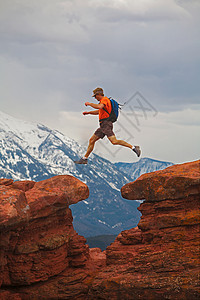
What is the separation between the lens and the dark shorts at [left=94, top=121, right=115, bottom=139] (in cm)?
2825

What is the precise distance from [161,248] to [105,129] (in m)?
10.2

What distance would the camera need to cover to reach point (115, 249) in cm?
2672

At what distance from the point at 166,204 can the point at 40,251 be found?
963cm

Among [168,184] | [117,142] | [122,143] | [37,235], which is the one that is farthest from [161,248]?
[37,235]

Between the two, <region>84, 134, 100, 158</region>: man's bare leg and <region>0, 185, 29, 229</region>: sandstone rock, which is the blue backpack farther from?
<region>0, 185, 29, 229</region>: sandstone rock

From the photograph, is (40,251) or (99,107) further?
(99,107)

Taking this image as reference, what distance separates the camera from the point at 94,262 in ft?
93.5

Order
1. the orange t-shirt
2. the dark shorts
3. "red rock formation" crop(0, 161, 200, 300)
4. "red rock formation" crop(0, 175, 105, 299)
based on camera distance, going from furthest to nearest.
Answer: the dark shorts < the orange t-shirt < "red rock formation" crop(0, 175, 105, 299) < "red rock formation" crop(0, 161, 200, 300)

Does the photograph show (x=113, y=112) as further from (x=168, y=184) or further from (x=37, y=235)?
(x=37, y=235)

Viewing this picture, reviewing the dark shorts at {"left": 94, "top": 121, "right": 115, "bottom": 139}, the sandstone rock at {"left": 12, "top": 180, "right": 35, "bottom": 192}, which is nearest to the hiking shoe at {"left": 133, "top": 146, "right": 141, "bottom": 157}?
the dark shorts at {"left": 94, "top": 121, "right": 115, "bottom": 139}

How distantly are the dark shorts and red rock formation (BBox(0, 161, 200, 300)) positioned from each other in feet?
15.6

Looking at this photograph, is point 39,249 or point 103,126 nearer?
point 39,249

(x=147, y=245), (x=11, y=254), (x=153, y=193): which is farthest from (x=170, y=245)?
(x=11, y=254)

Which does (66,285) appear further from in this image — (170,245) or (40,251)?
(170,245)
